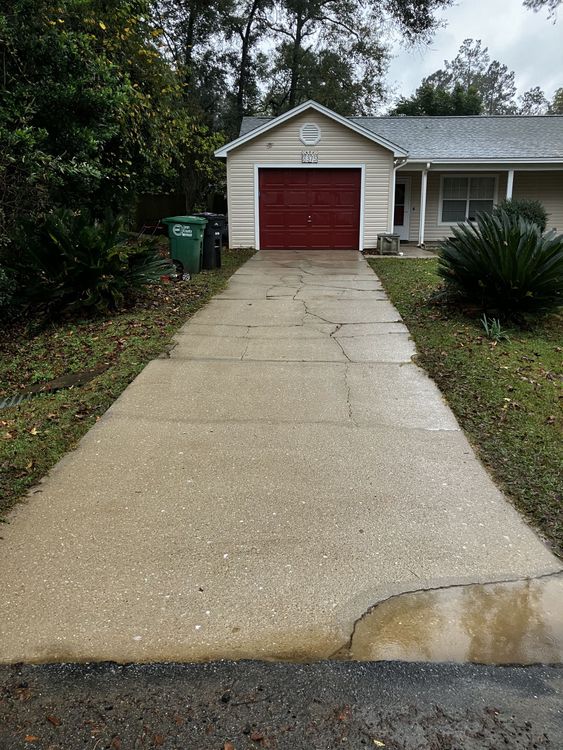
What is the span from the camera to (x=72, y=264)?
28.4 feet

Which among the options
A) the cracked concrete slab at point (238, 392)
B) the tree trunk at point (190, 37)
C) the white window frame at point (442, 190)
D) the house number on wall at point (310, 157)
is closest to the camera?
the cracked concrete slab at point (238, 392)

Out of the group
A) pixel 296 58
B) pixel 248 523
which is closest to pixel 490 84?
pixel 296 58

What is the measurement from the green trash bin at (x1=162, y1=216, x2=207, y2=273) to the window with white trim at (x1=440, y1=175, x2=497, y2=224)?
1108 centimetres

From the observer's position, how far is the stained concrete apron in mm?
2729

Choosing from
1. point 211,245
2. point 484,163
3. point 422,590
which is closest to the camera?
point 422,590

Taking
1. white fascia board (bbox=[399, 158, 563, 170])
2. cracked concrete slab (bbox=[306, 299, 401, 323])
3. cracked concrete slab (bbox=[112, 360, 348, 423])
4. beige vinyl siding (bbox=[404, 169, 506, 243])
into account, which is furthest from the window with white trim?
cracked concrete slab (bbox=[112, 360, 348, 423])

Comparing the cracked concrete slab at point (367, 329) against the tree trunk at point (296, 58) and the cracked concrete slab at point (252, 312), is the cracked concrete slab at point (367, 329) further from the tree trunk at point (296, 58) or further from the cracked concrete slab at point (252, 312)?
the tree trunk at point (296, 58)

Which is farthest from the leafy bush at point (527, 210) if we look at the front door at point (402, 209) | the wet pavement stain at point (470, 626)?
the wet pavement stain at point (470, 626)

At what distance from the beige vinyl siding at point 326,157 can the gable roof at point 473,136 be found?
76cm

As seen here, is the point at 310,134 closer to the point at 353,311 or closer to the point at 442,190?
the point at 442,190

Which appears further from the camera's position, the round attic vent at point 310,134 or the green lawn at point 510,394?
the round attic vent at point 310,134

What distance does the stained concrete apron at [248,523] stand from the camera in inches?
107

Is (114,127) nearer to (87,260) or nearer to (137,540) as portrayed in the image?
(87,260)

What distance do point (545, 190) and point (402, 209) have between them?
16.6 ft
